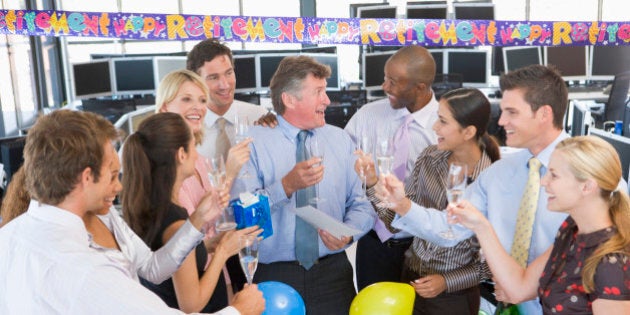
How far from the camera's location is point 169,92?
9.71 ft

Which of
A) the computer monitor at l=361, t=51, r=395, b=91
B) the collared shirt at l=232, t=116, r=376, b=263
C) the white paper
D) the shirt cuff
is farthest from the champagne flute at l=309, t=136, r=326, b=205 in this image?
the computer monitor at l=361, t=51, r=395, b=91

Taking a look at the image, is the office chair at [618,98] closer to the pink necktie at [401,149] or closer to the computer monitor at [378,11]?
Result: the computer monitor at [378,11]

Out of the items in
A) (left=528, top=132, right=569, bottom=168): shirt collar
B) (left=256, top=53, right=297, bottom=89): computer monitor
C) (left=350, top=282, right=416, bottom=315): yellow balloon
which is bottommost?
(left=350, top=282, right=416, bottom=315): yellow balloon

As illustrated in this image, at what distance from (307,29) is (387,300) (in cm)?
298

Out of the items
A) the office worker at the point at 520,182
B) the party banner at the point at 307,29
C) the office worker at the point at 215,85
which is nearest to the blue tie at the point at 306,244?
the office worker at the point at 520,182

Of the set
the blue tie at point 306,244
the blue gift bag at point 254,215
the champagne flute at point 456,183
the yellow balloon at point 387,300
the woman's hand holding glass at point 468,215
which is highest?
the champagne flute at point 456,183

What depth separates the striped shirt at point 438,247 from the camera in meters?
2.52

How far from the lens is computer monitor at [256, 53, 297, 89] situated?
25.0 feet

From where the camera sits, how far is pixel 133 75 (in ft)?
25.1

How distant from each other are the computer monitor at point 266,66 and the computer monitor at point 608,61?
3.61 meters

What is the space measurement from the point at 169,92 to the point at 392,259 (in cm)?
129

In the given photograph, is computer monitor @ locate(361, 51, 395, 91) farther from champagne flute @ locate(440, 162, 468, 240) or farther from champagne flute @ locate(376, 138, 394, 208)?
champagne flute @ locate(440, 162, 468, 240)

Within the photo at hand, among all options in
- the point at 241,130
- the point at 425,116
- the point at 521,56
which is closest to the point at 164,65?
the point at 521,56

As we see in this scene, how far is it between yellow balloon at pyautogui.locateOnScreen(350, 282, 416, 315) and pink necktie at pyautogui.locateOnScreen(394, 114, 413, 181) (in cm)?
89
